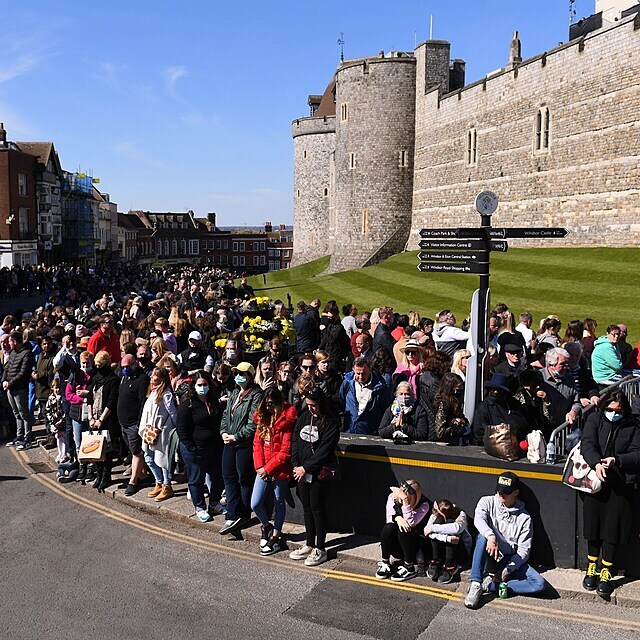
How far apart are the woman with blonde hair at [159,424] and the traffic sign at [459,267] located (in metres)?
3.64

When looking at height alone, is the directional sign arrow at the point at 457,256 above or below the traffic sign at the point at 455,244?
below

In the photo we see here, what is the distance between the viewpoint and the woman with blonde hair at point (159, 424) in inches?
371

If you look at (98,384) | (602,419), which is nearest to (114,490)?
(98,384)

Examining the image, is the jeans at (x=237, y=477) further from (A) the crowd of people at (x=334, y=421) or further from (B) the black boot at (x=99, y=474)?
(B) the black boot at (x=99, y=474)

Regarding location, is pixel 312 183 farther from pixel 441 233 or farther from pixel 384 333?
pixel 441 233

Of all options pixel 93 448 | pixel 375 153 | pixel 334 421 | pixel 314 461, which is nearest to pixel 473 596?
pixel 314 461

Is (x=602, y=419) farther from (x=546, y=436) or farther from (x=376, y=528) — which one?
(x=376, y=528)

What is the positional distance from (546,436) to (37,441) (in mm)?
8946

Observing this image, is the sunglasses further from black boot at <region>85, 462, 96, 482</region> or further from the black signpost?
black boot at <region>85, 462, 96, 482</region>

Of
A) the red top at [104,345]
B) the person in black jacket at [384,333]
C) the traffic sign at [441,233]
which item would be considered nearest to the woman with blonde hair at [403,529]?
the traffic sign at [441,233]

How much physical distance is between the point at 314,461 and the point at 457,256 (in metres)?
3.29

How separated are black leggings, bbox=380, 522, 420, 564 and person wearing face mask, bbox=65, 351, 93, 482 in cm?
514

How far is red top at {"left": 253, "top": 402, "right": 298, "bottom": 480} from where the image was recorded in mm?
7840

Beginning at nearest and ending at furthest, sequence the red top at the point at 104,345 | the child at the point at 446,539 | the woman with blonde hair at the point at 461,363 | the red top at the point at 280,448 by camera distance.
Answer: the child at the point at 446,539
the red top at the point at 280,448
the woman with blonde hair at the point at 461,363
the red top at the point at 104,345
